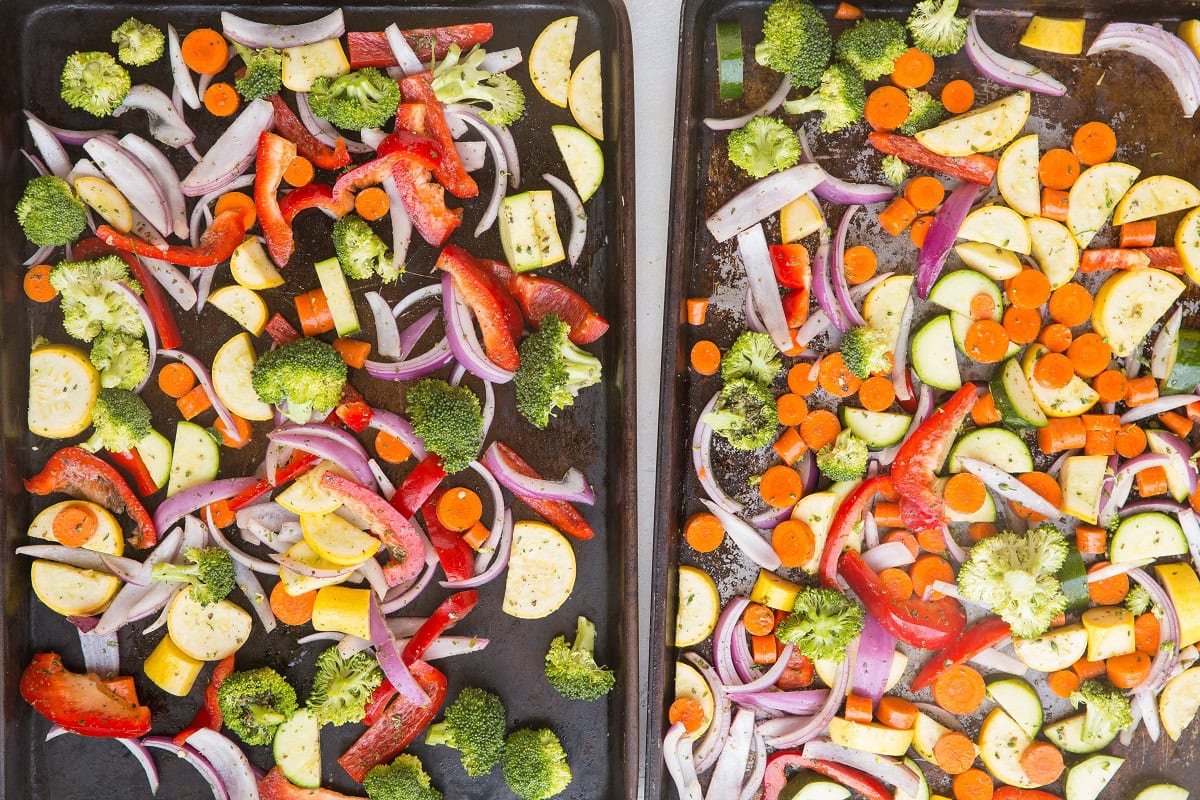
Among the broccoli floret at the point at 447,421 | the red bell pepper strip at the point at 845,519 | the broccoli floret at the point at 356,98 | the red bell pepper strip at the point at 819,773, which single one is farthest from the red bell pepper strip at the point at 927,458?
the broccoli floret at the point at 356,98

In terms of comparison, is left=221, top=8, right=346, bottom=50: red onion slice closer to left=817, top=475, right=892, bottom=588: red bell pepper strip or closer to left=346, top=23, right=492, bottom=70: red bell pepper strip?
left=346, top=23, right=492, bottom=70: red bell pepper strip

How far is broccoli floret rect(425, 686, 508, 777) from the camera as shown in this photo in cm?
319

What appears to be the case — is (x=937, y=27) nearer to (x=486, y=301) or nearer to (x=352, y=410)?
(x=486, y=301)

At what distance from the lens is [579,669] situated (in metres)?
3.21

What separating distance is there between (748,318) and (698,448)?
2.01ft

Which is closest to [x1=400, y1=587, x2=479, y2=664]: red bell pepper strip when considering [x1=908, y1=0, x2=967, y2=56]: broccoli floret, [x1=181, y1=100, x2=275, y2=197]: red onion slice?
[x1=181, y1=100, x2=275, y2=197]: red onion slice

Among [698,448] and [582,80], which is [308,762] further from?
[582,80]

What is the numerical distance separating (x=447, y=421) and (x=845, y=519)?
177 cm

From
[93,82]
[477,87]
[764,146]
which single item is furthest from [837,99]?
[93,82]

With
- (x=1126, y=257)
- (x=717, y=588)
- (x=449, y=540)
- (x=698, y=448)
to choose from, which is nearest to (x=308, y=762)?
(x=449, y=540)

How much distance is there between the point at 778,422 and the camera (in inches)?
129

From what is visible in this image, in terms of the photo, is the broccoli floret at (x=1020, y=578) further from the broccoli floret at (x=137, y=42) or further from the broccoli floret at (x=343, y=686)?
the broccoli floret at (x=137, y=42)

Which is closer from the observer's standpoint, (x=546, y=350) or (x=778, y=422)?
(x=546, y=350)

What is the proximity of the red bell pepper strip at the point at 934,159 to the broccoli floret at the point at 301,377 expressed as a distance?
2.47 meters
